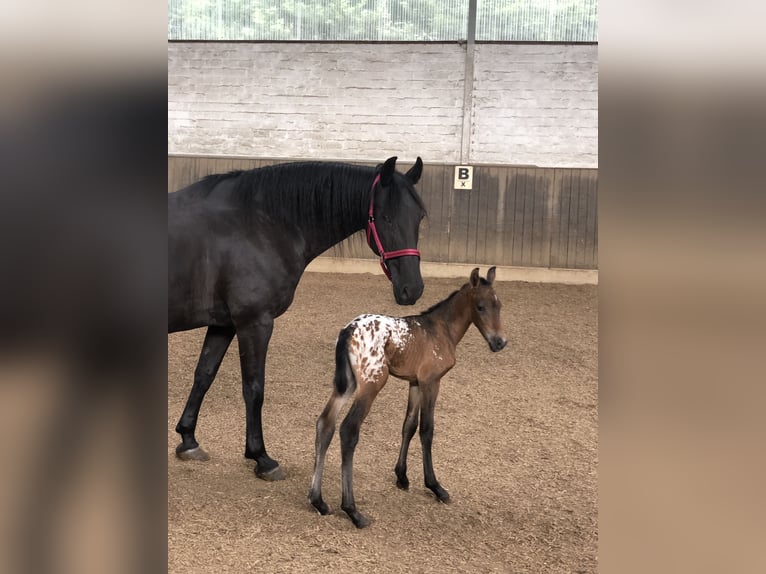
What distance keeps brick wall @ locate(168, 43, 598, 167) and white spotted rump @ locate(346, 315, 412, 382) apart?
7.70m

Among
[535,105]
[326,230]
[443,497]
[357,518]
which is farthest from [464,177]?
[357,518]

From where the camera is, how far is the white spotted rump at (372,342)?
285cm

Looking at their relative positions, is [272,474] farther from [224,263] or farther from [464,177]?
[464,177]

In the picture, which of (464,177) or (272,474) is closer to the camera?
(272,474)

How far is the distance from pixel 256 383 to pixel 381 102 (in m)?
7.95

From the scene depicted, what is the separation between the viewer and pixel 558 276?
970 cm

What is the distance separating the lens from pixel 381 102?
1051cm
